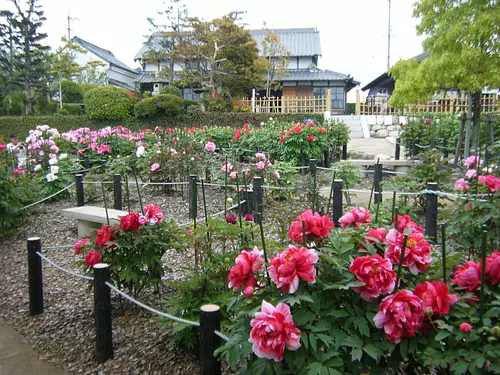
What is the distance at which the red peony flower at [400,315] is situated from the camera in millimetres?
1172

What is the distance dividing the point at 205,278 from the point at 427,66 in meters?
6.36

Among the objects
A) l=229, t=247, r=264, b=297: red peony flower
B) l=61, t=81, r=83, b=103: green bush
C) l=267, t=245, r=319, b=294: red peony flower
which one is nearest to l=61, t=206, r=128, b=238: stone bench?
l=229, t=247, r=264, b=297: red peony flower

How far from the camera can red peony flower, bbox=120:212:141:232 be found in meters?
2.48

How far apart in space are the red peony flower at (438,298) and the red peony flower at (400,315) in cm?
3

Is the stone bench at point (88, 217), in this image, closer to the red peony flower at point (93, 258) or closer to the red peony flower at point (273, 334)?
the red peony flower at point (93, 258)

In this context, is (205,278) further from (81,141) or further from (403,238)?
(81,141)

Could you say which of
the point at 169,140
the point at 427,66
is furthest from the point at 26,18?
the point at 427,66

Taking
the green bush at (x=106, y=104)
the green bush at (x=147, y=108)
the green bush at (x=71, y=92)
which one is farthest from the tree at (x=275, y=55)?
the green bush at (x=71, y=92)

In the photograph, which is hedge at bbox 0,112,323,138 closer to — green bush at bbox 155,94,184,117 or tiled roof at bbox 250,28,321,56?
green bush at bbox 155,94,184,117

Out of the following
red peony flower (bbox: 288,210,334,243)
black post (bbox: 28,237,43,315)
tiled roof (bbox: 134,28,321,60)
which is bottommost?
black post (bbox: 28,237,43,315)

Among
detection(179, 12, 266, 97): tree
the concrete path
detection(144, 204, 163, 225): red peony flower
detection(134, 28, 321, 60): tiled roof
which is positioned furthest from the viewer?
detection(134, 28, 321, 60): tiled roof

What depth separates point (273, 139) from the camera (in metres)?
7.88

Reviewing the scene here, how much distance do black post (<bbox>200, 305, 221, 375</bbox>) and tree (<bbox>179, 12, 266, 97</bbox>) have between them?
20.1 m

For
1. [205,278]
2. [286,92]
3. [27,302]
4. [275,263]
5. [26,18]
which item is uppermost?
[26,18]
